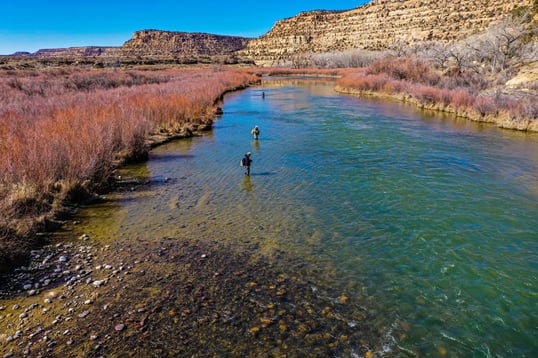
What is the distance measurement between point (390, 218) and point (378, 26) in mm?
116876

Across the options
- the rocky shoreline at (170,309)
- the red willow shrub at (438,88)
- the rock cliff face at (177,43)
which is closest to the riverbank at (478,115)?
the red willow shrub at (438,88)

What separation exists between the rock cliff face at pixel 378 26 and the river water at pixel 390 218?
205 ft

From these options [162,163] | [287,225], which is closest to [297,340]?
[287,225]

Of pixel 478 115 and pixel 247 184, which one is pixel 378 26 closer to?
pixel 478 115

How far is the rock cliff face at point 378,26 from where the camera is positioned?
75562 millimetres

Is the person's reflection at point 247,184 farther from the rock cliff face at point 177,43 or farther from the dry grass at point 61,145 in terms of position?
the rock cliff face at point 177,43

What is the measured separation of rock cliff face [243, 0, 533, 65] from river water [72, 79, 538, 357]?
62.3 meters

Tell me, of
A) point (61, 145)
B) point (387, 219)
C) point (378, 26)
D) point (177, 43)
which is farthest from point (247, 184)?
point (177, 43)

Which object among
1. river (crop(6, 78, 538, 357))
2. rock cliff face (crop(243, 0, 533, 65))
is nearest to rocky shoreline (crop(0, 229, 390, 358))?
river (crop(6, 78, 538, 357))

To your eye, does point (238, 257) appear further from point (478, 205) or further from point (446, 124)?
point (446, 124)

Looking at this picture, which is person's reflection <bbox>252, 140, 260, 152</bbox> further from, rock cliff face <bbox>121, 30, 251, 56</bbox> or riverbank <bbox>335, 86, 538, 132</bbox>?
rock cliff face <bbox>121, 30, 251, 56</bbox>

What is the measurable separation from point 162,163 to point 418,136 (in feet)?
43.9

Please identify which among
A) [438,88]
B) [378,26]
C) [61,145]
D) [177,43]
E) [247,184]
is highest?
[177,43]

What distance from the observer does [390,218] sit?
8.77 metres
